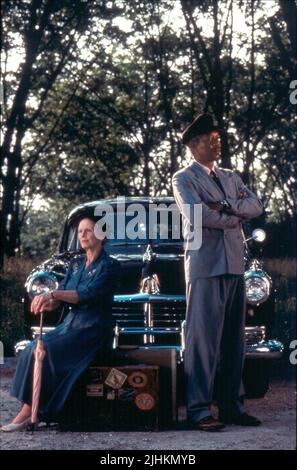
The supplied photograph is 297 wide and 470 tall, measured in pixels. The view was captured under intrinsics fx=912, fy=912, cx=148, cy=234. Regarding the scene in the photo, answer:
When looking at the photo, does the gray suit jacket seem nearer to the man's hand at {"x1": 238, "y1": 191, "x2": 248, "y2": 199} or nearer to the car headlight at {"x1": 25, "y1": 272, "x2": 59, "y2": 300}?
the man's hand at {"x1": 238, "y1": 191, "x2": 248, "y2": 199}

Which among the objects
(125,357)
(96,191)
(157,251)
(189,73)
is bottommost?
(125,357)

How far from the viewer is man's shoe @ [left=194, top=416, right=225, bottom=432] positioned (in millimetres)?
5266

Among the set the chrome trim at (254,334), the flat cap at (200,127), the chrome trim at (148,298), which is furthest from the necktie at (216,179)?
the chrome trim at (254,334)

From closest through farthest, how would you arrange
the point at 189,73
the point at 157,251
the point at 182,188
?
Answer: the point at 182,188 < the point at 157,251 < the point at 189,73

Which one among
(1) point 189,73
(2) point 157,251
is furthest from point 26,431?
(1) point 189,73

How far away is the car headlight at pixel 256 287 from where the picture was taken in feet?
22.3

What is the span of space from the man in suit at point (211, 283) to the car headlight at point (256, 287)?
4.01 ft

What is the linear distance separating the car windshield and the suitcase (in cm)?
227

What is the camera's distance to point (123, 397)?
18.0ft

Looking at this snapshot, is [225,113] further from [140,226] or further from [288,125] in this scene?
[140,226]

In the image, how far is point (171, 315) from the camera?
6.72 metres

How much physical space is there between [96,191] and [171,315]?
23351 mm

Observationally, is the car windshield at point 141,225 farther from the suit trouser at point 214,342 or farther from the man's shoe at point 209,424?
the man's shoe at point 209,424
